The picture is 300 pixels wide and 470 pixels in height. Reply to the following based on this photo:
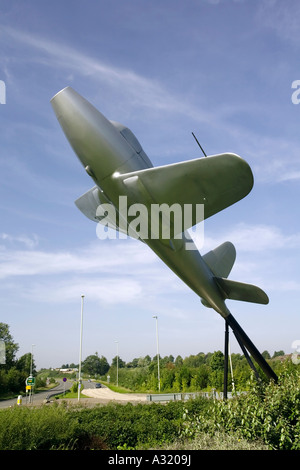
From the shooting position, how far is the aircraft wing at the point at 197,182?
5.98 metres

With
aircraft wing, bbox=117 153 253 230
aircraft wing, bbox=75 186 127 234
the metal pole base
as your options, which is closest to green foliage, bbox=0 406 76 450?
aircraft wing, bbox=75 186 127 234

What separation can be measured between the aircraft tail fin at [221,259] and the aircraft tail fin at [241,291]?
0.51m

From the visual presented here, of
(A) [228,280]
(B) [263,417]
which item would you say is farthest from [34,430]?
(A) [228,280]

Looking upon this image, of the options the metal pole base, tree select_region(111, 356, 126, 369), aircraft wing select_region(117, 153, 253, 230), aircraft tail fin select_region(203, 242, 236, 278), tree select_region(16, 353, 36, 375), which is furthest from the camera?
tree select_region(111, 356, 126, 369)

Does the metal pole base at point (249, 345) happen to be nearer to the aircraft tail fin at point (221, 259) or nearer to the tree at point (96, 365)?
the aircraft tail fin at point (221, 259)

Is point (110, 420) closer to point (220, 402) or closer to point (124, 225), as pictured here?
point (220, 402)

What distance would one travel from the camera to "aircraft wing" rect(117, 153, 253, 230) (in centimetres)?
598

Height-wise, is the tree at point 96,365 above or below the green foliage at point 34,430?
below

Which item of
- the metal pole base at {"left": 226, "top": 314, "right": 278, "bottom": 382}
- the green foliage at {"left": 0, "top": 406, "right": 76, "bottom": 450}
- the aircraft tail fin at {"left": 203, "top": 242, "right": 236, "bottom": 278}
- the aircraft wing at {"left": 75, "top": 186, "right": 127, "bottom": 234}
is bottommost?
the green foliage at {"left": 0, "top": 406, "right": 76, "bottom": 450}

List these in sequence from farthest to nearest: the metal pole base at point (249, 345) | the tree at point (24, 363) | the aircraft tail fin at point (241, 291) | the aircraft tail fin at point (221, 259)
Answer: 1. the tree at point (24, 363)
2. the aircraft tail fin at point (221, 259)
3. the metal pole base at point (249, 345)
4. the aircraft tail fin at point (241, 291)

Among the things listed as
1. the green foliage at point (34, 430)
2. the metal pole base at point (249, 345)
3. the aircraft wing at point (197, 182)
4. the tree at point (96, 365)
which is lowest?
the tree at point (96, 365)

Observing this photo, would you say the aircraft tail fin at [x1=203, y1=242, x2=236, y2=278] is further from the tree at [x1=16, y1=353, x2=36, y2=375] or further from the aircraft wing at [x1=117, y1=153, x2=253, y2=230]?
the tree at [x1=16, y1=353, x2=36, y2=375]

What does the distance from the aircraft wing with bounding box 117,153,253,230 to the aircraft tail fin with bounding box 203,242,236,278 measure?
3.69 m

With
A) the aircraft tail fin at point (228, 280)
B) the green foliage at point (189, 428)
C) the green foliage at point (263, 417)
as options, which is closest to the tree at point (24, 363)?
the green foliage at point (189, 428)
